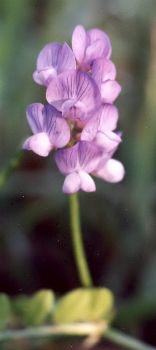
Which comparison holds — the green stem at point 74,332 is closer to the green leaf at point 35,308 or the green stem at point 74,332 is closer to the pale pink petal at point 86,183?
the green leaf at point 35,308

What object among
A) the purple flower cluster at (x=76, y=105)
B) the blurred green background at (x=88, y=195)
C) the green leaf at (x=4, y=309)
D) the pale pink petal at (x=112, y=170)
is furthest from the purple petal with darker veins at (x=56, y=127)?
the blurred green background at (x=88, y=195)

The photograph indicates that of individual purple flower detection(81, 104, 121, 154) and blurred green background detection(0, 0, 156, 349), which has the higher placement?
individual purple flower detection(81, 104, 121, 154)

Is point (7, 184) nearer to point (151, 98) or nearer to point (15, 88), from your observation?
point (15, 88)

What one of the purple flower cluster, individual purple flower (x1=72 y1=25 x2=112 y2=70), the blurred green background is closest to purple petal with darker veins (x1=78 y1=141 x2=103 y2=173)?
the purple flower cluster

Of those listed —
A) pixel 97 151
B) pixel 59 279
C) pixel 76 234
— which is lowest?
pixel 59 279

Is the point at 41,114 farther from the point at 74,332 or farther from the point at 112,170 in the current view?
the point at 74,332

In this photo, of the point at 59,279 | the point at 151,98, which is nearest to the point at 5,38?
the point at 151,98

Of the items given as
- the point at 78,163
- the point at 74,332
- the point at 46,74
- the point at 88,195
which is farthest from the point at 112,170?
the point at 88,195

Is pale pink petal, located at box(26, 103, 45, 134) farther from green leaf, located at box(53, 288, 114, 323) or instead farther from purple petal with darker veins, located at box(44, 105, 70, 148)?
green leaf, located at box(53, 288, 114, 323)
